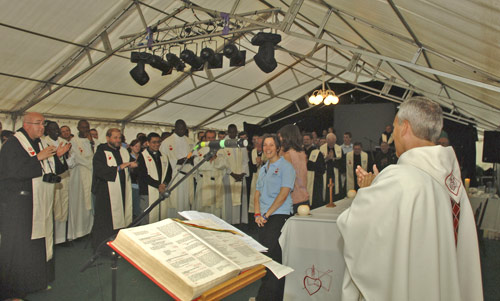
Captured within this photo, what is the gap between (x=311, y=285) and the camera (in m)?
3.61

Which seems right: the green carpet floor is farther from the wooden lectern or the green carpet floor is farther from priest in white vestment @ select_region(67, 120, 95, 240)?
the wooden lectern

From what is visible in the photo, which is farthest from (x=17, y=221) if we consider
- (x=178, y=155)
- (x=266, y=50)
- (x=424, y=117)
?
(x=266, y=50)

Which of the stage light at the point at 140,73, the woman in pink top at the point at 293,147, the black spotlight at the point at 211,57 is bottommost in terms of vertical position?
the woman in pink top at the point at 293,147

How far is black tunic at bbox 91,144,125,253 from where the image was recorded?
5.54 m

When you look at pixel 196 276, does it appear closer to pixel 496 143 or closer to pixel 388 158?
pixel 388 158

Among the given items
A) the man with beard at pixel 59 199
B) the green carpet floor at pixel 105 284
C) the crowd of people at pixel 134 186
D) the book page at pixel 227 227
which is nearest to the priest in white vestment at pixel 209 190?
the crowd of people at pixel 134 186

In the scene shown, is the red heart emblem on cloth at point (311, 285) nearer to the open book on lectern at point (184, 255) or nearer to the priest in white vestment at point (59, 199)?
the open book on lectern at point (184, 255)

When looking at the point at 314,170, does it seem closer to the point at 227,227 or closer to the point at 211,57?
the point at 211,57

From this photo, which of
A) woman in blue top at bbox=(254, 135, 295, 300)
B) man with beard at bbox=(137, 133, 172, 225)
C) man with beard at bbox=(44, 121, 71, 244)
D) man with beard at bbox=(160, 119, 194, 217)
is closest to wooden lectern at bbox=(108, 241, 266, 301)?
woman in blue top at bbox=(254, 135, 295, 300)

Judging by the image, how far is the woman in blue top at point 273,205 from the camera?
344 centimetres

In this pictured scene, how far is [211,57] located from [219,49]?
3.30 m

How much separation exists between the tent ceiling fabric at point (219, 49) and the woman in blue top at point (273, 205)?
81.7 inches

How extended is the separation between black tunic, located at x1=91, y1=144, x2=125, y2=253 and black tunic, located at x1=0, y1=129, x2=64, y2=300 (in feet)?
4.92

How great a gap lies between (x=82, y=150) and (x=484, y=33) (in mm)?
6485
